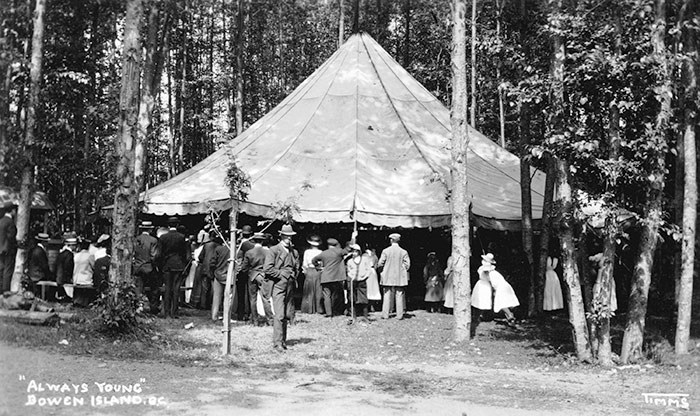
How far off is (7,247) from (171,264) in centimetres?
261

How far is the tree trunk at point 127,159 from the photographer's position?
901cm

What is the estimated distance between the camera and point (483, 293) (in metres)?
12.0

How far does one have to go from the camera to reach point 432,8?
31797mm

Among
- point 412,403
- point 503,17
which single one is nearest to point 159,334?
point 412,403

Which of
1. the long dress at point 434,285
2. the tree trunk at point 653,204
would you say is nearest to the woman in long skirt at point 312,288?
the long dress at point 434,285

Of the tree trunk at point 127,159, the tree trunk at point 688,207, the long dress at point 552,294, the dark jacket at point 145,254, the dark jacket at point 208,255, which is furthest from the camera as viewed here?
the long dress at point 552,294

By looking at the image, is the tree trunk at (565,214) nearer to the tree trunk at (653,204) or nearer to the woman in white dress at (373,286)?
the tree trunk at (653,204)

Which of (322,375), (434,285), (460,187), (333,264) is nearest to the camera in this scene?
(322,375)

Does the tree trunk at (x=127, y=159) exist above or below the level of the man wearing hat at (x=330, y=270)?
above

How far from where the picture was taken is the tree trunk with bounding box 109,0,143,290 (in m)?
9.01

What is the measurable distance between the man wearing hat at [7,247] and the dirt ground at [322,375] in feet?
4.60

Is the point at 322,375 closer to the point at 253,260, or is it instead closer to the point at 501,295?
the point at 253,260

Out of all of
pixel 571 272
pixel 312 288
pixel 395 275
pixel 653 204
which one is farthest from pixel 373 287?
pixel 653 204

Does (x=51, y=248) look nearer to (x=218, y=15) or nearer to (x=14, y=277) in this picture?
(x=14, y=277)
